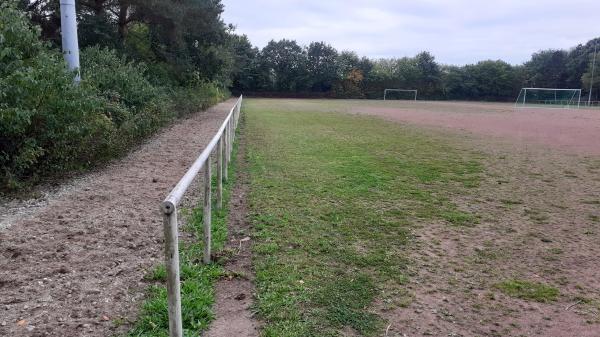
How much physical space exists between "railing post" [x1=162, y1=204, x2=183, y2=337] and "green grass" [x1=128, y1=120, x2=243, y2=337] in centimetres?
43

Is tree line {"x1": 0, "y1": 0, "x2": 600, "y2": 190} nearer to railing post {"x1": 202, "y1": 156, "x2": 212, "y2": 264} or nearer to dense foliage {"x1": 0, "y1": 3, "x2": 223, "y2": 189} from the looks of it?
dense foliage {"x1": 0, "y1": 3, "x2": 223, "y2": 189}

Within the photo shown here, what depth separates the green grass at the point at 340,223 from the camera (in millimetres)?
3211

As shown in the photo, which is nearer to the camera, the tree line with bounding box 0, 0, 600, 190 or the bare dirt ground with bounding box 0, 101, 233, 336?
the bare dirt ground with bounding box 0, 101, 233, 336

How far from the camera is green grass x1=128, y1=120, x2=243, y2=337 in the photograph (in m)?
2.88

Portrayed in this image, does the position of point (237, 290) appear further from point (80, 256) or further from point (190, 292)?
point (80, 256)

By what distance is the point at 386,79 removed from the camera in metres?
69.8

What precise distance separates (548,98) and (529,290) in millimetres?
56328

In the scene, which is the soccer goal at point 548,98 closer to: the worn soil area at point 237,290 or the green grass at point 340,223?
the green grass at point 340,223

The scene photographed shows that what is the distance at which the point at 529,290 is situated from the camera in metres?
3.62

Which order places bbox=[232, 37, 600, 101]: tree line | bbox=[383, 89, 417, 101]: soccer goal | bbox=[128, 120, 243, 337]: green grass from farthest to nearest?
bbox=[383, 89, 417, 101]: soccer goal → bbox=[232, 37, 600, 101]: tree line → bbox=[128, 120, 243, 337]: green grass

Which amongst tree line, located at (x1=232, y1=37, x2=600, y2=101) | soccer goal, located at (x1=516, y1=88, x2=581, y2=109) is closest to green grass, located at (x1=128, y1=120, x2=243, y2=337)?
soccer goal, located at (x1=516, y1=88, x2=581, y2=109)

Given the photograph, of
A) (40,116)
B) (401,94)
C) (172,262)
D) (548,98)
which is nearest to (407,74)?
(401,94)

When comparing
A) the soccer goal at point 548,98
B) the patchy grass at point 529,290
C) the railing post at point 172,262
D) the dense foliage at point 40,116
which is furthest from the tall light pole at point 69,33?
the soccer goal at point 548,98

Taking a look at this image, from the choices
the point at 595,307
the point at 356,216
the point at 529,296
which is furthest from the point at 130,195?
the point at 595,307
